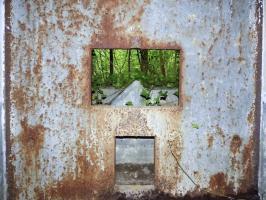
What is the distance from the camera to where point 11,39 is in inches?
95.3

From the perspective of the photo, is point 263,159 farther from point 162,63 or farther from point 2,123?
point 162,63

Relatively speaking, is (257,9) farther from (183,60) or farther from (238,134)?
(238,134)

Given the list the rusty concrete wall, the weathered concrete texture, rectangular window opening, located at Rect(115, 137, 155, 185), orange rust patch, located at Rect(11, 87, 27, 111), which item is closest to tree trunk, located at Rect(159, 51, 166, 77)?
rectangular window opening, located at Rect(115, 137, 155, 185)

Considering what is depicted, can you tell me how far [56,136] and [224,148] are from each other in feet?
4.01

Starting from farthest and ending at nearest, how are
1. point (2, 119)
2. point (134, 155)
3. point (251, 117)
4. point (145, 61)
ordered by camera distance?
point (145, 61)
point (134, 155)
point (251, 117)
point (2, 119)

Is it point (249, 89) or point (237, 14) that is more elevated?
point (237, 14)

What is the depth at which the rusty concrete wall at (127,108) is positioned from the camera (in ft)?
8.04

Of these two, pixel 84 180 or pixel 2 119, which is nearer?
pixel 2 119

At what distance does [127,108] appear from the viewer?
2.54 metres

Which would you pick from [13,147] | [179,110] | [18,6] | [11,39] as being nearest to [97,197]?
[13,147]

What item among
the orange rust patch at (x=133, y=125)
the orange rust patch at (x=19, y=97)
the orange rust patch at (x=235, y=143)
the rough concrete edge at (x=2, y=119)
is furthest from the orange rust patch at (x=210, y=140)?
the rough concrete edge at (x=2, y=119)

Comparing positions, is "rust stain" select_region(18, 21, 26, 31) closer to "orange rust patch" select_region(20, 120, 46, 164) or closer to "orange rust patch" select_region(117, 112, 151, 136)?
Result: "orange rust patch" select_region(20, 120, 46, 164)

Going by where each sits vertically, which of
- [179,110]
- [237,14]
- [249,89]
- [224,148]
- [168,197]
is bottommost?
[168,197]

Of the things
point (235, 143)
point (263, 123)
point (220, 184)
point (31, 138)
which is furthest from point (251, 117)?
point (31, 138)
